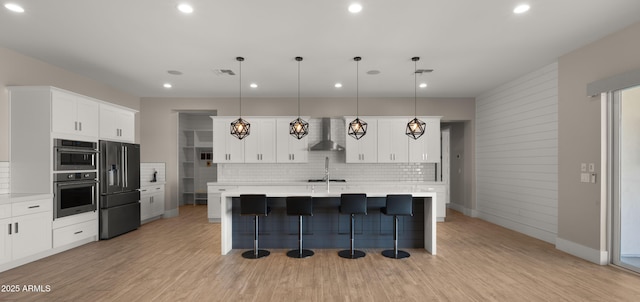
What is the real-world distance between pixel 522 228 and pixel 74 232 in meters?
7.79

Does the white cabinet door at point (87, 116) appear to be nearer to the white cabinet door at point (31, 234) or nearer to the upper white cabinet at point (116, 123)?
the upper white cabinet at point (116, 123)

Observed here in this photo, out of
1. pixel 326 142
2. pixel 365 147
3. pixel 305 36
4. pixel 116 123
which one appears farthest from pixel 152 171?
pixel 305 36

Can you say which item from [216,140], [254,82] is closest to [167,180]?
[216,140]

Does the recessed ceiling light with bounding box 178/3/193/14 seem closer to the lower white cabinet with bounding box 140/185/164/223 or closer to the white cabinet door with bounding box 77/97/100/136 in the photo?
the white cabinet door with bounding box 77/97/100/136

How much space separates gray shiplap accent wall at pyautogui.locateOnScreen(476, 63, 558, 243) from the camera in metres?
5.44

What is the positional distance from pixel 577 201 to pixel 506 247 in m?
1.21

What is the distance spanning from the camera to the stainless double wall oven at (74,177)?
15.6 ft

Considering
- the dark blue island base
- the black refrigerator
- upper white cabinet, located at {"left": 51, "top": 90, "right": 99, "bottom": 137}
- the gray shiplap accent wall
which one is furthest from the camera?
the black refrigerator

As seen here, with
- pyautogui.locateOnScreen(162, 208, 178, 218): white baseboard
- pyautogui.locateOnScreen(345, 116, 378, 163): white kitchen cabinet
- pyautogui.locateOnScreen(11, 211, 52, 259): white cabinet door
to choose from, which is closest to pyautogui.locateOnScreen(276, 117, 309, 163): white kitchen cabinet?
pyautogui.locateOnScreen(345, 116, 378, 163): white kitchen cabinet

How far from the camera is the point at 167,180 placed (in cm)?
794

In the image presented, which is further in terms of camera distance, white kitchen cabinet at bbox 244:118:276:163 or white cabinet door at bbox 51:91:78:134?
white kitchen cabinet at bbox 244:118:276:163

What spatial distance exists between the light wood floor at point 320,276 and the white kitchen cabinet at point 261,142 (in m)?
2.78

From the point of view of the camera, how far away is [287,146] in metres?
7.82

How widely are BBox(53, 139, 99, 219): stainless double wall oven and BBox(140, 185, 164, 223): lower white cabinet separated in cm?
160
